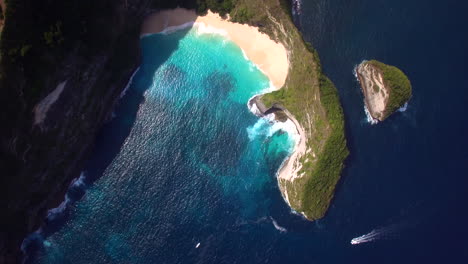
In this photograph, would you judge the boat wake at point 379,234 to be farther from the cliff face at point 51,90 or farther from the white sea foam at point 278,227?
the cliff face at point 51,90

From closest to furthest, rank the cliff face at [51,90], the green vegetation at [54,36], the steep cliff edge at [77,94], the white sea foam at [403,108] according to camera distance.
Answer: the cliff face at [51,90], the steep cliff edge at [77,94], the green vegetation at [54,36], the white sea foam at [403,108]

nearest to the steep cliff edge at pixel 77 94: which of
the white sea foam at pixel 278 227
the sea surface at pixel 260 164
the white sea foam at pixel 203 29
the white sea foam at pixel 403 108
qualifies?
the white sea foam at pixel 203 29

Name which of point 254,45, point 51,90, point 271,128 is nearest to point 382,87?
point 271,128

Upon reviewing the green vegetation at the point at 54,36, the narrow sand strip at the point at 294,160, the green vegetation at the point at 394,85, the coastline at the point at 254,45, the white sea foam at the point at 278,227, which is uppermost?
the green vegetation at the point at 54,36

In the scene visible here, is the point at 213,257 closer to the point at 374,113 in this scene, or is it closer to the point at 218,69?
the point at 218,69

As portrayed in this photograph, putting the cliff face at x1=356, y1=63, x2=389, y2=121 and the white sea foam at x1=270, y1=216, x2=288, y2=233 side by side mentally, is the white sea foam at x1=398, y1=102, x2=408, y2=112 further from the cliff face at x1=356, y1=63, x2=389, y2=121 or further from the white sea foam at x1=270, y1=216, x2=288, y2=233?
the white sea foam at x1=270, y1=216, x2=288, y2=233

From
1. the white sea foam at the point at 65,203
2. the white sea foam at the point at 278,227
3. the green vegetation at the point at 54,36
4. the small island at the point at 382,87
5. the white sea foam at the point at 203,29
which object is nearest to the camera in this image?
the green vegetation at the point at 54,36

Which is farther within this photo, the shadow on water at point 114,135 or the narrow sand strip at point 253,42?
the narrow sand strip at point 253,42

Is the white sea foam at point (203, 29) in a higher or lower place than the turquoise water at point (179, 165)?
higher
